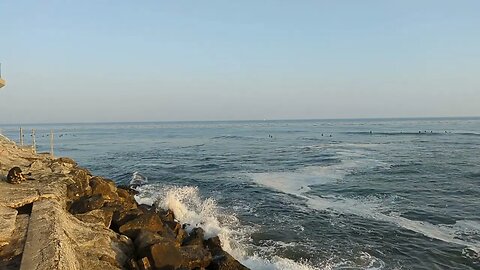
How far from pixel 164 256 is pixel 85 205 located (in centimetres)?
404

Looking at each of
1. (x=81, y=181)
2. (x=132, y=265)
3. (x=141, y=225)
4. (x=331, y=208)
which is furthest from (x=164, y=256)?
(x=331, y=208)

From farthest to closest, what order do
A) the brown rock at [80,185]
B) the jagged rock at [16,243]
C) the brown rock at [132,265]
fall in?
the brown rock at [80,185] → the brown rock at [132,265] → the jagged rock at [16,243]

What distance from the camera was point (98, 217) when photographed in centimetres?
1048

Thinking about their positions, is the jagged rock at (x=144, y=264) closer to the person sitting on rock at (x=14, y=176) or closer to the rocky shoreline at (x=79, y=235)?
the rocky shoreline at (x=79, y=235)

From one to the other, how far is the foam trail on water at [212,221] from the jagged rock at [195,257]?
1931mm

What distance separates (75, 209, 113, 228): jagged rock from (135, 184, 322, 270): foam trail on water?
4.09 metres

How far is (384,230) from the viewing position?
14648mm

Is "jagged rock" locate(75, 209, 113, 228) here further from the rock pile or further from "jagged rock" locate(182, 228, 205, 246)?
"jagged rock" locate(182, 228, 205, 246)

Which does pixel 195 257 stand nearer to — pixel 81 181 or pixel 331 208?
pixel 81 181

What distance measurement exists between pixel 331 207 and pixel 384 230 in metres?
3.78

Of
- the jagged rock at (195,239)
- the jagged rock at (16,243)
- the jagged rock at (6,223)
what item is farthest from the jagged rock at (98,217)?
the jagged rock at (195,239)

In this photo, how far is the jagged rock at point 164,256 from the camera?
8594 millimetres

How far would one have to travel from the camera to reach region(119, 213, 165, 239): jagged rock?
34.6 ft

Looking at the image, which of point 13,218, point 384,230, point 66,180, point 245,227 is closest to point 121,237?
point 13,218
